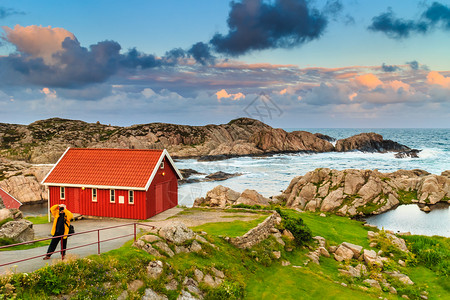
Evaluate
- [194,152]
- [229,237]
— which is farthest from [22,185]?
[194,152]

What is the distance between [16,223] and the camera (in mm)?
17125

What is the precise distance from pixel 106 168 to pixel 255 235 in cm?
1494

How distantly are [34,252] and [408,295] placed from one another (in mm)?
20427

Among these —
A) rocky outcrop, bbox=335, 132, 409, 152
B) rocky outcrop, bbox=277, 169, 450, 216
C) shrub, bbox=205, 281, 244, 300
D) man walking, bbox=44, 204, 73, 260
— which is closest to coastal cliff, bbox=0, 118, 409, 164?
rocky outcrop, bbox=335, 132, 409, 152

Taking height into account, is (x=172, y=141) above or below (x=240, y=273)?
above

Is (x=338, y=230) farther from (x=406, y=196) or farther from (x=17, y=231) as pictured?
(x=17, y=231)

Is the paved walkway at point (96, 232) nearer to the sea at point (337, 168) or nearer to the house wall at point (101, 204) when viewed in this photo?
the house wall at point (101, 204)

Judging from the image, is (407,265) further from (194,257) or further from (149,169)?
→ (149,169)

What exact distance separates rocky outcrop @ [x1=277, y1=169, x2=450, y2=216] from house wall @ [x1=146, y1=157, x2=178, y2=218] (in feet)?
64.8

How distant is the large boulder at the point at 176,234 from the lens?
52.3 ft

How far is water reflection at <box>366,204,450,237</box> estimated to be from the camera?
36.0m

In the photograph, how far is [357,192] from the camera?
44125mm

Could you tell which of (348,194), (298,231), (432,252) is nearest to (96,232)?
(298,231)

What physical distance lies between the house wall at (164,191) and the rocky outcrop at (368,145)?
343ft
